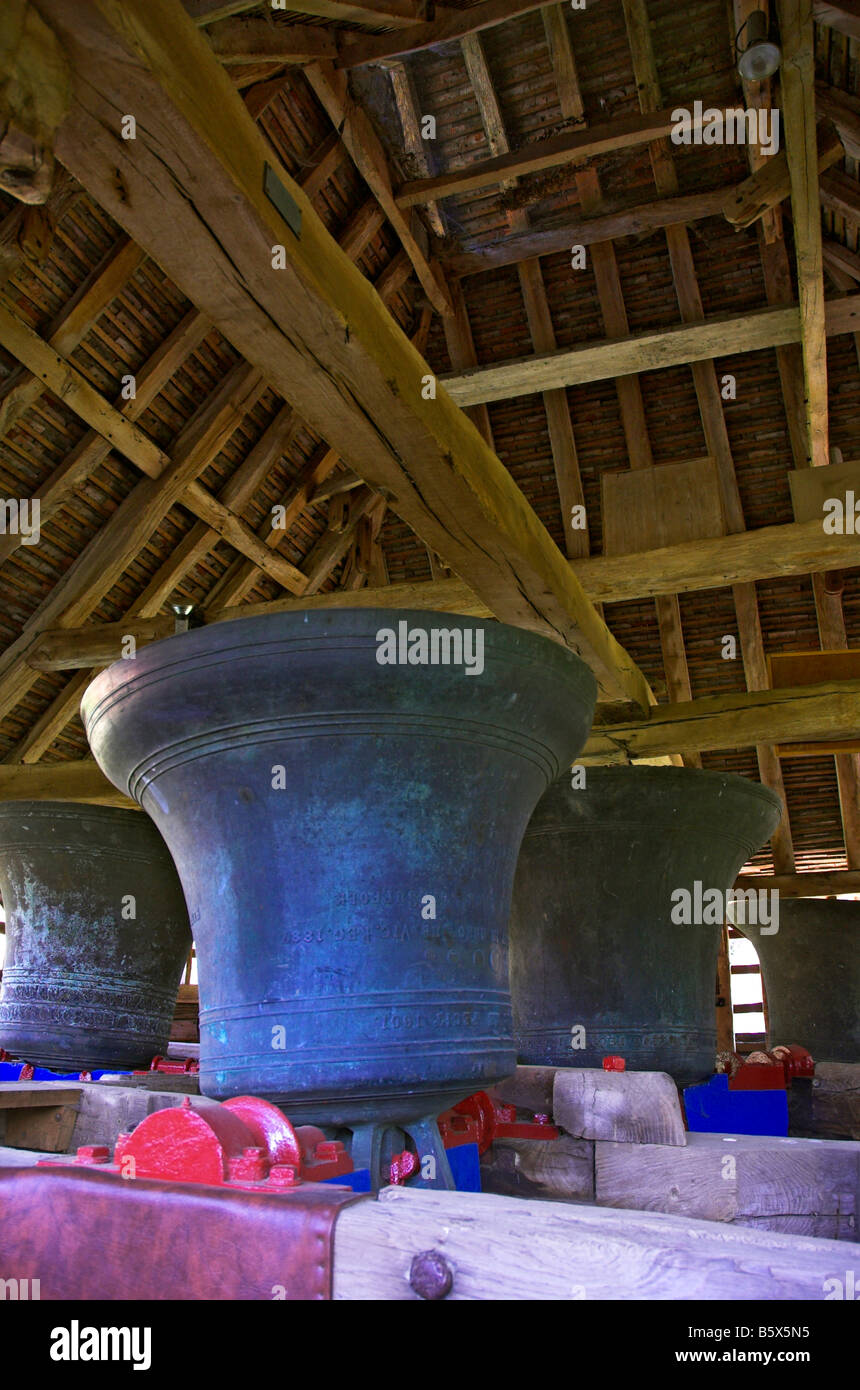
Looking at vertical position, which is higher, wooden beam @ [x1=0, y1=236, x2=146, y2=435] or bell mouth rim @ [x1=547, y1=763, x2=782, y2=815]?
wooden beam @ [x1=0, y1=236, x2=146, y2=435]

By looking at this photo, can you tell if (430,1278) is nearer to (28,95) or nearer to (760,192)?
(28,95)

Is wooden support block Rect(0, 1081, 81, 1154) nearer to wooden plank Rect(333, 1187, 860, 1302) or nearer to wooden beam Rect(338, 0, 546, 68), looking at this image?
wooden plank Rect(333, 1187, 860, 1302)

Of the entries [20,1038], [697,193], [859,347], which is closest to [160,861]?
[20,1038]

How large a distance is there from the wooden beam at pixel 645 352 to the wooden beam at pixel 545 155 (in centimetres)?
98

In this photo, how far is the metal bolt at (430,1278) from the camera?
1.10 meters

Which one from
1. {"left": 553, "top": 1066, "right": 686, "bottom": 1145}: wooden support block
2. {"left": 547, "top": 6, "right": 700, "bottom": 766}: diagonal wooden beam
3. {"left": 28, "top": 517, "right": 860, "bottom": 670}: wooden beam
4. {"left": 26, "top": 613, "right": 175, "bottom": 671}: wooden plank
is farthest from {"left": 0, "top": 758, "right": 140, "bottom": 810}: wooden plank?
{"left": 547, "top": 6, "right": 700, "bottom": 766}: diagonal wooden beam

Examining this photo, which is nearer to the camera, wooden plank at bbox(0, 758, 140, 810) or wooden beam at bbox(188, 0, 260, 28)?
wooden beam at bbox(188, 0, 260, 28)

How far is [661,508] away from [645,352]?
207 centimetres

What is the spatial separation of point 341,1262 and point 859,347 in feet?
21.7

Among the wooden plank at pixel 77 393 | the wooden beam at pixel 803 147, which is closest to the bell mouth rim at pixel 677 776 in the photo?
the wooden beam at pixel 803 147

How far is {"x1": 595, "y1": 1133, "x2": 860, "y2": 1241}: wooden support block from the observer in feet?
7.43

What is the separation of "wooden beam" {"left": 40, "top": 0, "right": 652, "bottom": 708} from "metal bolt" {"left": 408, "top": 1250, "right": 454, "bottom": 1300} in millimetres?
1545

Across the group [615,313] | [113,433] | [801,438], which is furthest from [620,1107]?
[615,313]

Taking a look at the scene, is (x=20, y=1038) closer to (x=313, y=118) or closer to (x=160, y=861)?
(x=160, y=861)
